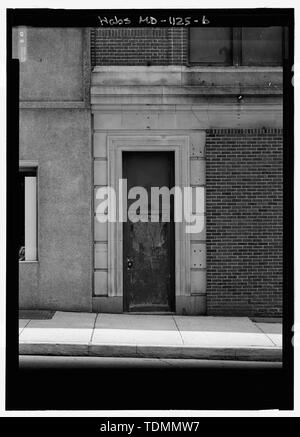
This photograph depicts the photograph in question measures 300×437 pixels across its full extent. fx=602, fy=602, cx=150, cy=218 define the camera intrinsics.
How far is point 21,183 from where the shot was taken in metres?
11.7

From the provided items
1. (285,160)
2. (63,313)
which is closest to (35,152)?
(63,313)

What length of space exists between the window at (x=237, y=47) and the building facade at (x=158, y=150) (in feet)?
0.06

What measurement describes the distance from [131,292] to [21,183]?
301 cm

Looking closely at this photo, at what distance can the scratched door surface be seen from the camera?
11.5m

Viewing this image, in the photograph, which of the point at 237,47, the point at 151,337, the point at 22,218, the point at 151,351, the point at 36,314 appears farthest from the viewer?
the point at 22,218

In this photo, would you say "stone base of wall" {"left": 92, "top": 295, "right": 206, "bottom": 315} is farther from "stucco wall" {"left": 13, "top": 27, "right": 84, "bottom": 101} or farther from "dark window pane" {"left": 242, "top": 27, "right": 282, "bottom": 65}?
"dark window pane" {"left": 242, "top": 27, "right": 282, "bottom": 65}

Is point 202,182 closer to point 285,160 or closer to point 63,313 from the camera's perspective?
point 63,313

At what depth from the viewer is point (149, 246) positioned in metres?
11.6

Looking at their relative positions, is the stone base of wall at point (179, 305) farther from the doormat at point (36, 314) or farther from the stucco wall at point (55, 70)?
the stucco wall at point (55, 70)

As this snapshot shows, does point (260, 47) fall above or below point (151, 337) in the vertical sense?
above

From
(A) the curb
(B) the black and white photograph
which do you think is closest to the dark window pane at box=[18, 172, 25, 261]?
(B) the black and white photograph

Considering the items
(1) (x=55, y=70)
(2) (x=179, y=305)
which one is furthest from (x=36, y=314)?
(1) (x=55, y=70)

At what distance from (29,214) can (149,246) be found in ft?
7.85

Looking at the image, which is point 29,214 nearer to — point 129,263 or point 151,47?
point 129,263
